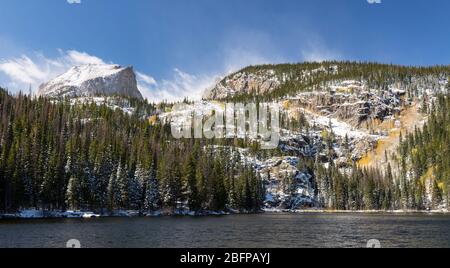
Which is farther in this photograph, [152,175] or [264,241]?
[152,175]

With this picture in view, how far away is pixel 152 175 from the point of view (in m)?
127

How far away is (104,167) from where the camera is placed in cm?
12219

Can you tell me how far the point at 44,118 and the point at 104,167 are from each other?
223ft

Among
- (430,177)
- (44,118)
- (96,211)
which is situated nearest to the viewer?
(96,211)

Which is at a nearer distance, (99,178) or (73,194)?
(73,194)

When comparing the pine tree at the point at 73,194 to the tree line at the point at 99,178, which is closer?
the tree line at the point at 99,178

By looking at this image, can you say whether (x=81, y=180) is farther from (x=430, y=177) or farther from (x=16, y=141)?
(x=430, y=177)

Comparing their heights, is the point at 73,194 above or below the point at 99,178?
below

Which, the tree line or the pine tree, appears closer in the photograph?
the tree line

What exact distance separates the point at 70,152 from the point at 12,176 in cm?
1992

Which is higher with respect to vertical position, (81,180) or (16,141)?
(16,141)
